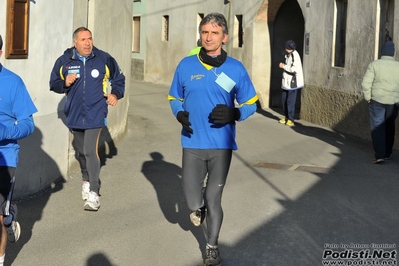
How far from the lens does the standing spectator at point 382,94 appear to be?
1046cm

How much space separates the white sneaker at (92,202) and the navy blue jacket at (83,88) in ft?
2.35

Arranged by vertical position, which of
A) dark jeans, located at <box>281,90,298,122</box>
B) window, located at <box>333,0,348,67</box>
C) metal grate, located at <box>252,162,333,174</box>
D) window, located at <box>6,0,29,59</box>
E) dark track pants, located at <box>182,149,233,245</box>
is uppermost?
window, located at <box>333,0,348,67</box>

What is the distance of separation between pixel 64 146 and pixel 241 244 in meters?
3.51

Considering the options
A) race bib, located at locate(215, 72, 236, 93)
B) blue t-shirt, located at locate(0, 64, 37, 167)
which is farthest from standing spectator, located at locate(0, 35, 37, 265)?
race bib, located at locate(215, 72, 236, 93)

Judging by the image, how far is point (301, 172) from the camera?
984cm

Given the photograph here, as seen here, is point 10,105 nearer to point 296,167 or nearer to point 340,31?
point 296,167

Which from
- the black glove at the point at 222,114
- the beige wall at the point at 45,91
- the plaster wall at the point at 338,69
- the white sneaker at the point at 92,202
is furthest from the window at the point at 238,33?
the black glove at the point at 222,114

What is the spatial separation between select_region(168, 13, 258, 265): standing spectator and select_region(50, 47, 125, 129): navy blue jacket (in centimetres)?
186

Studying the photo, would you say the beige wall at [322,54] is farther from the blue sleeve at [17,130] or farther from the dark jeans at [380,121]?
the blue sleeve at [17,130]

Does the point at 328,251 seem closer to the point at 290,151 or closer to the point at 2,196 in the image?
the point at 2,196

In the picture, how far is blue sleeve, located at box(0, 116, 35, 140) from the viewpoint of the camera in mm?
4855

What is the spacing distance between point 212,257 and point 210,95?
1267 mm

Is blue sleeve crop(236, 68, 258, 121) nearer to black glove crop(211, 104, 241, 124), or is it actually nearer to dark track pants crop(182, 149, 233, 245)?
black glove crop(211, 104, 241, 124)

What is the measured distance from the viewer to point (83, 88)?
741 cm
